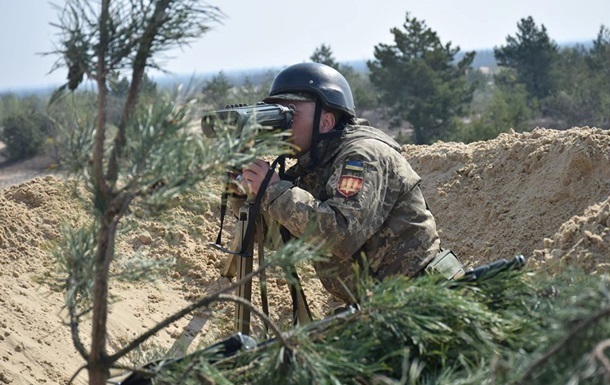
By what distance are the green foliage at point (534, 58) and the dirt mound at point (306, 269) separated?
23.1 m

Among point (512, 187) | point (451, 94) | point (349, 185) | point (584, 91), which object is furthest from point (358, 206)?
point (584, 91)

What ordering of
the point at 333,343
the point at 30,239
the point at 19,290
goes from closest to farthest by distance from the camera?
1. the point at 333,343
2. the point at 19,290
3. the point at 30,239

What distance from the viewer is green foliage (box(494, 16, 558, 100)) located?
28625mm

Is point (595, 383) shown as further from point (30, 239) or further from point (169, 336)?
point (30, 239)

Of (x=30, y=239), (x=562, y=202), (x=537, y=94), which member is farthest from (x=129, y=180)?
(x=537, y=94)

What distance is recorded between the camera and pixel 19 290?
15.7ft

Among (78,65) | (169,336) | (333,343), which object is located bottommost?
(169,336)

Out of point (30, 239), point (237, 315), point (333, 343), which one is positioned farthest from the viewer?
point (30, 239)

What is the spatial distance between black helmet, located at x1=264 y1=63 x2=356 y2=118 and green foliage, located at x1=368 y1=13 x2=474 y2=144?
18133 mm

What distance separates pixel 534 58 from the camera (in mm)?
28844

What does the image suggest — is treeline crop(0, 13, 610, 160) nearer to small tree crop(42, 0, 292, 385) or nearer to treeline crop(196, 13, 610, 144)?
treeline crop(196, 13, 610, 144)

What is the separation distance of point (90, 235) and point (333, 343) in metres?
0.72

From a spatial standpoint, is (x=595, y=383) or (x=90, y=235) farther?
(x=90, y=235)

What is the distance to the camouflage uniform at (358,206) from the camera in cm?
348
